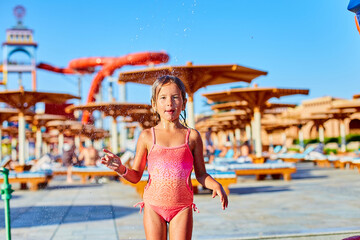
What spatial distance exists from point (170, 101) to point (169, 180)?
38cm

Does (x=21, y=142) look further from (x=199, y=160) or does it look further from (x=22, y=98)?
(x=199, y=160)

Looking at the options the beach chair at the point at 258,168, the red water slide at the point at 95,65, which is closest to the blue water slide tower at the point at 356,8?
the beach chair at the point at 258,168

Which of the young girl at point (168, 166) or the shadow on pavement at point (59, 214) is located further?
the shadow on pavement at point (59, 214)

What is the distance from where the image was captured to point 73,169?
13289 millimetres

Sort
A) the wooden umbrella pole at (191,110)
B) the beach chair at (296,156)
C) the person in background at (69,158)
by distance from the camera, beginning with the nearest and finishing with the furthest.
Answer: the wooden umbrella pole at (191,110) → the person in background at (69,158) → the beach chair at (296,156)

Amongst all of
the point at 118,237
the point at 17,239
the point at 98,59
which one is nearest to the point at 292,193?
the point at 118,237

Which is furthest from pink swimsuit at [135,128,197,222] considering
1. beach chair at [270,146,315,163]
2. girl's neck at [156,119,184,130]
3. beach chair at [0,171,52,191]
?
beach chair at [270,146,315,163]

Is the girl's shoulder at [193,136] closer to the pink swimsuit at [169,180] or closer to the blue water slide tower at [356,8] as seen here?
the pink swimsuit at [169,180]

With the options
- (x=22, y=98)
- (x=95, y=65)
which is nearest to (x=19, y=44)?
(x=95, y=65)

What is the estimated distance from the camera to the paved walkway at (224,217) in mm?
4848

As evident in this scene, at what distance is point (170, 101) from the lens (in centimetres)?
220

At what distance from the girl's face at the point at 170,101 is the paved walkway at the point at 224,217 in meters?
1.46

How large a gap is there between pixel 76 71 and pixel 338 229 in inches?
1394

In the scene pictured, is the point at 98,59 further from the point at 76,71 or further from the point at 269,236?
the point at 269,236
